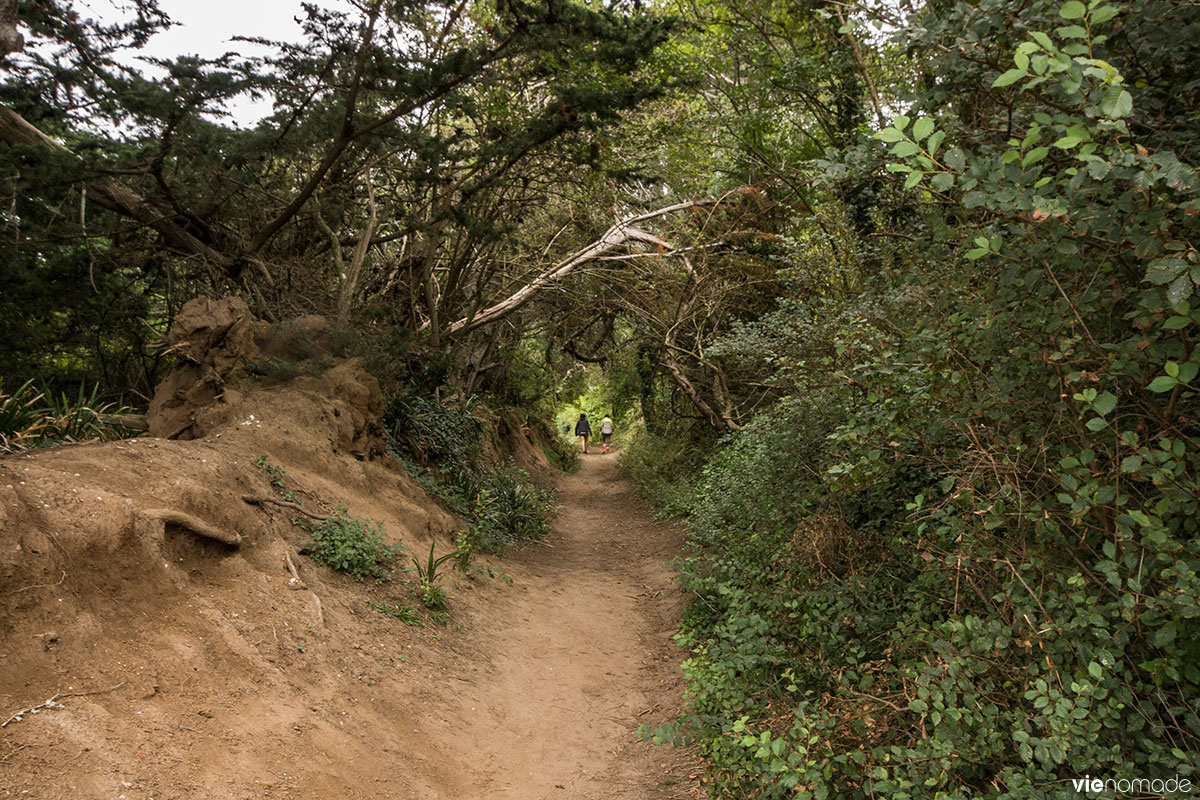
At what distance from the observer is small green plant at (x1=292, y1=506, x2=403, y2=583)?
617 cm

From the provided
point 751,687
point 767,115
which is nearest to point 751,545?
point 751,687

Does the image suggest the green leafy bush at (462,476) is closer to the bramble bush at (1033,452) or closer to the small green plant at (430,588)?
the small green plant at (430,588)

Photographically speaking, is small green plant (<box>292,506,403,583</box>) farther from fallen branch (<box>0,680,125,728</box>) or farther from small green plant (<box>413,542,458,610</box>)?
fallen branch (<box>0,680,125,728</box>)

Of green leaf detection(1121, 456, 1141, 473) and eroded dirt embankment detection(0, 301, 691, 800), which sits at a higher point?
green leaf detection(1121, 456, 1141, 473)

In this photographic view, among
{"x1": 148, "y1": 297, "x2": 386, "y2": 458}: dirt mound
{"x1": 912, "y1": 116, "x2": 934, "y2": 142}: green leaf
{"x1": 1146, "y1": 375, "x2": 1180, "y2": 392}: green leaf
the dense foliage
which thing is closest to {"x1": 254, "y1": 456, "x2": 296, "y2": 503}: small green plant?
{"x1": 148, "y1": 297, "x2": 386, "y2": 458}: dirt mound

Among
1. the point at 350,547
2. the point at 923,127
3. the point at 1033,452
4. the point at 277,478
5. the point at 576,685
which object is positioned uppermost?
the point at 923,127

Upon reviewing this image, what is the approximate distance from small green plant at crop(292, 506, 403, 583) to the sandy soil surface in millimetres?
199

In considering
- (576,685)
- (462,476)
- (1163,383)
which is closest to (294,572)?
(576,685)

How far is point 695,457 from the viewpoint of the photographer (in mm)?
14312

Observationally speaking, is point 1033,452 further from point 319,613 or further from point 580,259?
point 580,259

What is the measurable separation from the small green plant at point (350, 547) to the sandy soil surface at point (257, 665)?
0.20 metres

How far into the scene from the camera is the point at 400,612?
618cm

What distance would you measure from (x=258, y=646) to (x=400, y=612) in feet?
5.89

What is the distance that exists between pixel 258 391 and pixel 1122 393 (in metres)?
7.61
